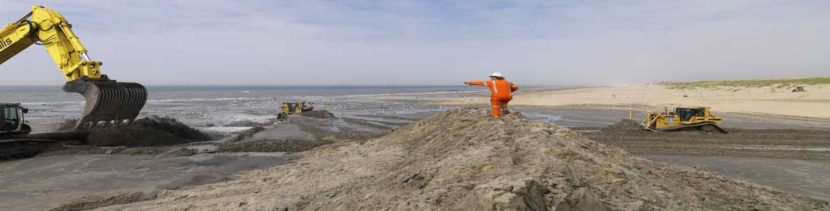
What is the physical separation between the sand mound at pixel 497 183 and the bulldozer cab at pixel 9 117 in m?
7.99

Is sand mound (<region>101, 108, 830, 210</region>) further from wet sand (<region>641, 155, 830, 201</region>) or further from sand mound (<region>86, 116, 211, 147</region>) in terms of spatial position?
sand mound (<region>86, 116, 211, 147</region>)

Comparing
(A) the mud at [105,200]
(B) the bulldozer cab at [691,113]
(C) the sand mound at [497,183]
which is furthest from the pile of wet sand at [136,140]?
(B) the bulldozer cab at [691,113]

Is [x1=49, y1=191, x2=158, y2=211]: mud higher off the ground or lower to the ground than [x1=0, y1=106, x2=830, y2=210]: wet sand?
higher

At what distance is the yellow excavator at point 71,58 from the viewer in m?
14.0

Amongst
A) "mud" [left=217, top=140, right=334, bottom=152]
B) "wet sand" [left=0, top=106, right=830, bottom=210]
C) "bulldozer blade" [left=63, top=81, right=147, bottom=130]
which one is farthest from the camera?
"bulldozer blade" [left=63, top=81, right=147, bottom=130]

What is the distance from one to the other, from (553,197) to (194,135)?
49.5ft

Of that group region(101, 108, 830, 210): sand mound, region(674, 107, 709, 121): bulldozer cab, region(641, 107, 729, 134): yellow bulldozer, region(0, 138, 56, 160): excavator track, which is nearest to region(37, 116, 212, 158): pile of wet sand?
region(0, 138, 56, 160): excavator track

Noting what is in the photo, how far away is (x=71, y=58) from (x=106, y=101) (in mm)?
2015

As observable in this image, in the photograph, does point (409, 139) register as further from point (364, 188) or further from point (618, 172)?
point (618, 172)

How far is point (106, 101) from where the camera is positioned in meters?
14.0

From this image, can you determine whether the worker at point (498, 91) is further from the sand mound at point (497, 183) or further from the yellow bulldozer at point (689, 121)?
the yellow bulldozer at point (689, 121)

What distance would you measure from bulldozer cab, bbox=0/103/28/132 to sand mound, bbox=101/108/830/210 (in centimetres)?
799

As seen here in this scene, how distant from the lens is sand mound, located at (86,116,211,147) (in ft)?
45.3

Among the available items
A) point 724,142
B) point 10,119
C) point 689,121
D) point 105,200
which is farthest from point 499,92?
point 10,119
